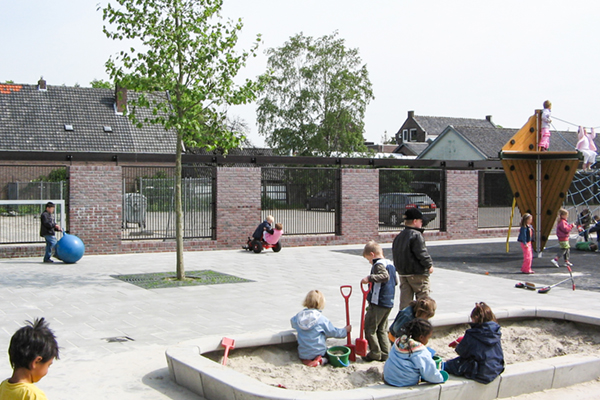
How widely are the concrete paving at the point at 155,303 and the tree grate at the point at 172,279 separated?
12.3 inches

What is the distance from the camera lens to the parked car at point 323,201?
20500 mm

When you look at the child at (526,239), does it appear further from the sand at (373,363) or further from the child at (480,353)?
Result: the child at (480,353)

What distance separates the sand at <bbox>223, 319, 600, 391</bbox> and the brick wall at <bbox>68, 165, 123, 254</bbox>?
440 inches

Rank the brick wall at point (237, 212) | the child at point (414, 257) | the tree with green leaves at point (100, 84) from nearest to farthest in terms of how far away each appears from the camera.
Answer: the child at point (414, 257) < the brick wall at point (237, 212) < the tree with green leaves at point (100, 84)

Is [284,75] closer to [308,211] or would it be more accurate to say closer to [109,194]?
[308,211]

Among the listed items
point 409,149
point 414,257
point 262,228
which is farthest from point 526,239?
point 409,149

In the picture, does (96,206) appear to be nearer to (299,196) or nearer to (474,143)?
(299,196)

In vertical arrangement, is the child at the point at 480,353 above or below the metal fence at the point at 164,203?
below

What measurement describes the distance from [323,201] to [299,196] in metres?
0.97

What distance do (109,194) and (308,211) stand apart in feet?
21.0

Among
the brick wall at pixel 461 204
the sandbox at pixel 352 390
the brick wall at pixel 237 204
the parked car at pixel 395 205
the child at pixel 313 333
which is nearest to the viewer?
the sandbox at pixel 352 390

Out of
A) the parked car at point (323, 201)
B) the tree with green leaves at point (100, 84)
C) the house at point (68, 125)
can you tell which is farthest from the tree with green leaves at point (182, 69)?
the tree with green leaves at point (100, 84)

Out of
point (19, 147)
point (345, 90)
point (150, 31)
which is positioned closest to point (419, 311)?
point (150, 31)

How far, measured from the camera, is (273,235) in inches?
694
